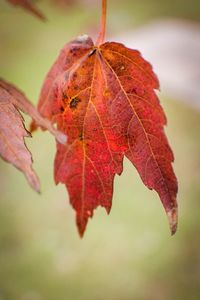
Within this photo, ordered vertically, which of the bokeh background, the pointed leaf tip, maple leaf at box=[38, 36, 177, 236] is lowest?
the bokeh background

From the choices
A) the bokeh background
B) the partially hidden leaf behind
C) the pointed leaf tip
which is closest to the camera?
the partially hidden leaf behind

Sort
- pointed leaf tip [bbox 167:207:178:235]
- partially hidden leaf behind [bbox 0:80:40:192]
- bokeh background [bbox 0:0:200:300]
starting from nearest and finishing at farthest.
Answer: partially hidden leaf behind [bbox 0:80:40:192], pointed leaf tip [bbox 167:207:178:235], bokeh background [bbox 0:0:200:300]

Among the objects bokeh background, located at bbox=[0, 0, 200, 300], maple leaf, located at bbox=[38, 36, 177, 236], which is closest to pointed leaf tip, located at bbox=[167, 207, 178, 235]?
maple leaf, located at bbox=[38, 36, 177, 236]

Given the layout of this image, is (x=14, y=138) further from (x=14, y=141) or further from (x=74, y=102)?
(x=74, y=102)

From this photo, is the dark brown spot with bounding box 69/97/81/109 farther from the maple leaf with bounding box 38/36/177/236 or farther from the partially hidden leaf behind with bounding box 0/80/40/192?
the partially hidden leaf behind with bounding box 0/80/40/192

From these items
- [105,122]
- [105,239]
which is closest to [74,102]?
[105,122]

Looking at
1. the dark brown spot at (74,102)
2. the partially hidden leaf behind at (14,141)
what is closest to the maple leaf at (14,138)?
the partially hidden leaf behind at (14,141)

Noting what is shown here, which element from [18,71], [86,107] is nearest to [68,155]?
[86,107]

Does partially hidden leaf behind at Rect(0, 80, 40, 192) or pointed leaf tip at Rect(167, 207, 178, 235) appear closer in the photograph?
partially hidden leaf behind at Rect(0, 80, 40, 192)

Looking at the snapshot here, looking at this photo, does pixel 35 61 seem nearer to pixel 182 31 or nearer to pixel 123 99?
pixel 182 31
